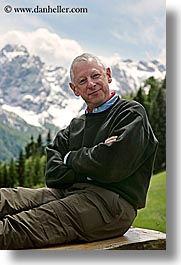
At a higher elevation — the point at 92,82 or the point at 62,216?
the point at 92,82

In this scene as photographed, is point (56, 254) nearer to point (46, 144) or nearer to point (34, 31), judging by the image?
point (46, 144)

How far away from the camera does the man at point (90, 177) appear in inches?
62.3

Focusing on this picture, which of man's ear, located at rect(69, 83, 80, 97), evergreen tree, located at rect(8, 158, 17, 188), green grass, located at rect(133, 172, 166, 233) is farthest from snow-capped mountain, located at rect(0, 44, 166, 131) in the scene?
green grass, located at rect(133, 172, 166, 233)

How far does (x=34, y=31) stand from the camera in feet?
5.59

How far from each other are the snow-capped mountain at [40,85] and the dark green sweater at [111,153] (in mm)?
65

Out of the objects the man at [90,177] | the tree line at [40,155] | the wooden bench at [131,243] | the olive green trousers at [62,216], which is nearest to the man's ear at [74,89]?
the man at [90,177]

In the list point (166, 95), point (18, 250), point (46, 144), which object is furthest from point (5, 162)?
point (166, 95)

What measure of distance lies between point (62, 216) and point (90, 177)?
5.1 inches

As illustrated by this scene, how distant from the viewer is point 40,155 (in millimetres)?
1692

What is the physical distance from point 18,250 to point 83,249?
0.17 metres

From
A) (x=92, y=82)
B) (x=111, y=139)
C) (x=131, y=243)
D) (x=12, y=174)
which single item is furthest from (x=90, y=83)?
(x=131, y=243)

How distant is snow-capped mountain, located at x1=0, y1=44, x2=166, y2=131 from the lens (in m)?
1.70

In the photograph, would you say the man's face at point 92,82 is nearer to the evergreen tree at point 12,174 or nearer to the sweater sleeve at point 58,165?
the sweater sleeve at point 58,165

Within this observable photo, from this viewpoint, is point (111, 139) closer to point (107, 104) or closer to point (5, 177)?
point (107, 104)
